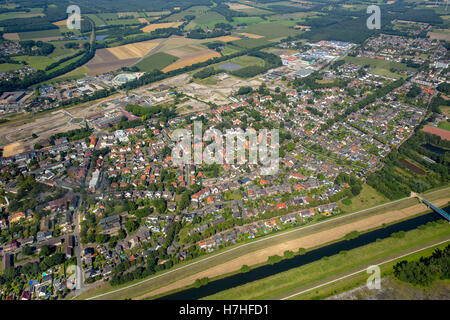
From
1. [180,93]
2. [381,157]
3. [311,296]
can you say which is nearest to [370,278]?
[311,296]

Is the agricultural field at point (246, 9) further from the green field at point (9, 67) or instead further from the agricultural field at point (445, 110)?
the agricultural field at point (445, 110)

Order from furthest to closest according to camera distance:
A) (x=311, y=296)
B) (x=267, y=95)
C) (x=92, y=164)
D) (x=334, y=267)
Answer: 1. (x=267, y=95)
2. (x=92, y=164)
3. (x=334, y=267)
4. (x=311, y=296)

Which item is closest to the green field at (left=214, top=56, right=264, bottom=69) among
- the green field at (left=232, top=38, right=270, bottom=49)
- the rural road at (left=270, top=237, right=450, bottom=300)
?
the green field at (left=232, top=38, right=270, bottom=49)

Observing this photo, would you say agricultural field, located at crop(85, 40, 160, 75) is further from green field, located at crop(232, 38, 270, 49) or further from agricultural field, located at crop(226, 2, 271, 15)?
agricultural field, located at crop(226, 2, 271, 15)

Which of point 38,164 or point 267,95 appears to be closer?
point 38,164

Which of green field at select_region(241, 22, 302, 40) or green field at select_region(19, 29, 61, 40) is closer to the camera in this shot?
green field at select_region(19, 29, 61, 40)

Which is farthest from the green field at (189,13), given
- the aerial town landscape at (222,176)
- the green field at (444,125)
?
the green field at (444,125)

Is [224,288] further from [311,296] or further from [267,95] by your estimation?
[267,95]

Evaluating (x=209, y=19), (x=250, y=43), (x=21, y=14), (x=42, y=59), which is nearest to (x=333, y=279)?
(x=250, y=43)
